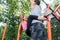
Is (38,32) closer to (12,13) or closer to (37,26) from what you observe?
(37,26)

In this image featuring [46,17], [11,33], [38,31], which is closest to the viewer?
[46,17]

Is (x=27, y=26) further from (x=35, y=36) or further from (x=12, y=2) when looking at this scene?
(x=12, y=2)

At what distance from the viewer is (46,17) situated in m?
4.02

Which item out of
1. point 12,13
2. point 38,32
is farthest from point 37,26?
point 12,13

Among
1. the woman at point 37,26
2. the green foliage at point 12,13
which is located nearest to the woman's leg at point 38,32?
the woman at point 37,26

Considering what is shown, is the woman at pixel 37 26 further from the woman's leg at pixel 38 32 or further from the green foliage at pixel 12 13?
the green foliage at pixel 12 13

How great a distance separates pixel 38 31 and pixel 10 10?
1436 centimetres

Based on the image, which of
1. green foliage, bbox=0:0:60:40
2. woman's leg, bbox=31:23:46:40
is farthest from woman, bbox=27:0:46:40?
green foliage, bbox=0:0:60:40

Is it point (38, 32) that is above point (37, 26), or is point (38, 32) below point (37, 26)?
below

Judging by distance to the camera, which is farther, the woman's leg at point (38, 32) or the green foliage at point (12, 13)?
the green foliage at point (12, 13)

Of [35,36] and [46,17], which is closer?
[46,17]

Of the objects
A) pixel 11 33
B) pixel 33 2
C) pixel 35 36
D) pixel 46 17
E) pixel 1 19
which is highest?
pixel 1 19

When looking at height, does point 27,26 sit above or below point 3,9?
below

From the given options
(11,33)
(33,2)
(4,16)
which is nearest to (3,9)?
(4,16)
